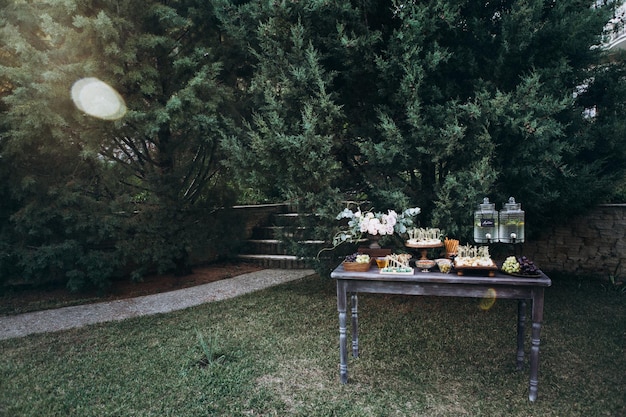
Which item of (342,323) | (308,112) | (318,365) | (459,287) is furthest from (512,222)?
(308,112)

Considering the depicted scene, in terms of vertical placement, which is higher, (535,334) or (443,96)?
(443,96)

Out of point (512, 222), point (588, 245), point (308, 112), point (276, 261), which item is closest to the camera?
point (512, 222)

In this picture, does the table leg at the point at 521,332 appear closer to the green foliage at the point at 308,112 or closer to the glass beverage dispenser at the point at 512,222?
the glass beverage dispenser at the point at 512,222

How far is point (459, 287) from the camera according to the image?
10.4ft

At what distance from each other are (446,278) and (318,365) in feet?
5.06

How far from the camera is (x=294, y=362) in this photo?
3.84 m

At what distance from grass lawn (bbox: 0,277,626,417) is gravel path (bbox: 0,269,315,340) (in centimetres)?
36

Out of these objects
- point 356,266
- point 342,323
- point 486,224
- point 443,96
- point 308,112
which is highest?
point 443,96

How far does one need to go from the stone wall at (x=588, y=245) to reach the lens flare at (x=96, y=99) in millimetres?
7040

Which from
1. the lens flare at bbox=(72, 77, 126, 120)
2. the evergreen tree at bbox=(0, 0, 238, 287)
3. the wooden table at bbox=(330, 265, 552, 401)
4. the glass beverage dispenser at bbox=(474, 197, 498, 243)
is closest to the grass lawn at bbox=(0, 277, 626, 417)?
the wooden table at bbox=(330, 265, 552, 401)

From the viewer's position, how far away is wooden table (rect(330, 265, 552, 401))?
9.86ft

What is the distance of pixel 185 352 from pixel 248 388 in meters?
1.09

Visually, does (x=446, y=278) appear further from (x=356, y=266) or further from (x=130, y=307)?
(x=130, y=307)

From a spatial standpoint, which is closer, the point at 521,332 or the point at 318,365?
the point at 521,332
